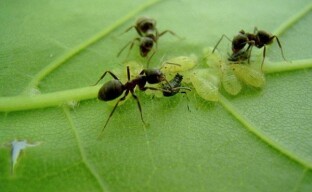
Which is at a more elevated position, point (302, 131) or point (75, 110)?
point (75, 110)

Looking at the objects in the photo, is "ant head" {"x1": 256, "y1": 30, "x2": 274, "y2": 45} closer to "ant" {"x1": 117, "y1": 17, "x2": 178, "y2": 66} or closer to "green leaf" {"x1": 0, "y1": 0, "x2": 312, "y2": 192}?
"green leaf" {"x1": 0, "y1": 0, "x2": 312, "y2": 192}

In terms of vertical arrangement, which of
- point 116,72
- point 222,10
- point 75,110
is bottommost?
point 75,110

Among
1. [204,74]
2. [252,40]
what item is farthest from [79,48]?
[252,40]

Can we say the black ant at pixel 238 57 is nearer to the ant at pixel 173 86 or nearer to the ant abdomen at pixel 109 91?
the ant at pixel 173 86

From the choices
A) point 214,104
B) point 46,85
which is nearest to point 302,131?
point 214,104

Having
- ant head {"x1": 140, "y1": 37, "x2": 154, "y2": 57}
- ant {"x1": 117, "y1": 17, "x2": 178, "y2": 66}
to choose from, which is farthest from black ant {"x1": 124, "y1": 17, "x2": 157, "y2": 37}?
A: ant head {"x1": 140, "y1": 37, "x2": 154, "y2": 57}

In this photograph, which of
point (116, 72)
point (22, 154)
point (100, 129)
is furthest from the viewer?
point (116, 72)

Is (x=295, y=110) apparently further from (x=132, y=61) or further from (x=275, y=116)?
(x=132, y=61)
